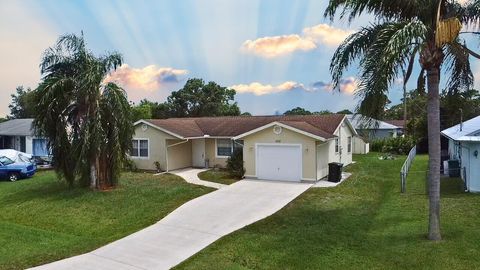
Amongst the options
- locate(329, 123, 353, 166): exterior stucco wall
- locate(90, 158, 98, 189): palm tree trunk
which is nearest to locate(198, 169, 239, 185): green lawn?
locate(90, 158, 98, 189): palm tree trunk

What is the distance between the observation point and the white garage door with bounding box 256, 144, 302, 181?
2022 cm

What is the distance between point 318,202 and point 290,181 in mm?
5047

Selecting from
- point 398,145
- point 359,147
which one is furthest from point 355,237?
point 398,145

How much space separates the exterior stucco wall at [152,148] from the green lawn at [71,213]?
11.2 feet

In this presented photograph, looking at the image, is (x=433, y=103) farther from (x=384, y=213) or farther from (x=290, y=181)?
(x=290, y=181)

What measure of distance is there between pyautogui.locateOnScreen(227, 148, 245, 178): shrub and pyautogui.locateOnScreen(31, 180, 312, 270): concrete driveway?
2.76m

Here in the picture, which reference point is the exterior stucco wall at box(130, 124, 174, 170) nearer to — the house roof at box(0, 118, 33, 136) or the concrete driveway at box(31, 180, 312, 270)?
the concrete driveway at box(31, 180, 312, 270)

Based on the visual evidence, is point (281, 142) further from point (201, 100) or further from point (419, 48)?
point (201, 100)

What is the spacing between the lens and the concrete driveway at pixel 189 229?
918cm

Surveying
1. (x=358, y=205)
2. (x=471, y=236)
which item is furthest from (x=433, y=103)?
(x=358, y=205)

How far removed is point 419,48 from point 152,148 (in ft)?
62.5

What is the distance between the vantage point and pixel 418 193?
16078 millimetres

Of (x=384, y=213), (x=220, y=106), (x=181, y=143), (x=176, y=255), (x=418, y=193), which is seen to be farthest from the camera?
(x=220, y=106)

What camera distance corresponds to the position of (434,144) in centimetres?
987
